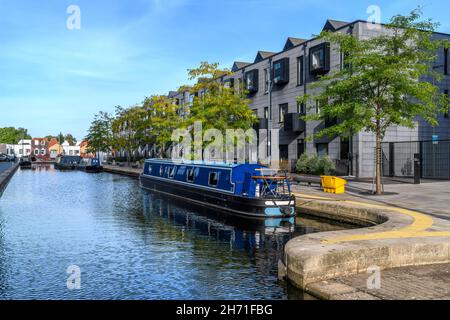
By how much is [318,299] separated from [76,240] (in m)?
9.50

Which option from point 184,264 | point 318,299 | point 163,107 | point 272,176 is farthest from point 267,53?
point 318,299

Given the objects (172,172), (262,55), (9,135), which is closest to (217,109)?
(172,172)

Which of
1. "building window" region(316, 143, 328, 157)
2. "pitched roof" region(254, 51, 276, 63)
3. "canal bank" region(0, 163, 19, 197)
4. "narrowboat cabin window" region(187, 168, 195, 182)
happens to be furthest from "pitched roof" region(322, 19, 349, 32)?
"canal bank" region(0, 163, 19, 197)

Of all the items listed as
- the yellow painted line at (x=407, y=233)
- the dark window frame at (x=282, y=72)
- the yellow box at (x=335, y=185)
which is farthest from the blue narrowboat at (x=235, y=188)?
the dark window frame at (x=282, y=72)

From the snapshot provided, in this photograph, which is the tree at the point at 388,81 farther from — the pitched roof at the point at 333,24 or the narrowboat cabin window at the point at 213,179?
the pitched roof at the point at 333,24

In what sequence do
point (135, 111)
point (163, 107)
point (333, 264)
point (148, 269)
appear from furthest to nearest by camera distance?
point (135, 111) → point (163, 107) → point (148, 269) → point (333, 264)

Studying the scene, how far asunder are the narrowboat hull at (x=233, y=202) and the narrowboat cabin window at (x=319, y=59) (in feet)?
50.1

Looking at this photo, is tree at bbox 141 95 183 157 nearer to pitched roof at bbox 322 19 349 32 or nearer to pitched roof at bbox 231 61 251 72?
pitched roof at bbox 231 61 251 72

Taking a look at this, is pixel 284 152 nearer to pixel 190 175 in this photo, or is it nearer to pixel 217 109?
pixel 217 109

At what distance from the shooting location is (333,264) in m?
9.12

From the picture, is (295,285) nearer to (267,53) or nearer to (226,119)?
(226,119)

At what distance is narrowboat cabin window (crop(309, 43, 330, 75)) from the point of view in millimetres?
35938

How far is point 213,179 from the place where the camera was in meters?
24.0

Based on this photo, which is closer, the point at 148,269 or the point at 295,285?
the point at 295,285
